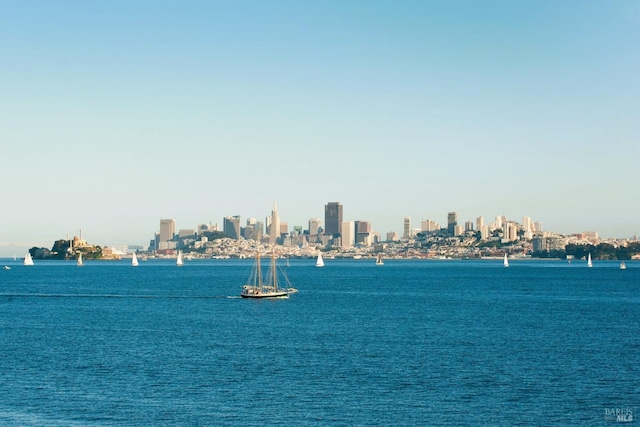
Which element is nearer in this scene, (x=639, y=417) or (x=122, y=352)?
(x=639, y=417)

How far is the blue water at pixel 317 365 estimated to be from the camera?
4462cm

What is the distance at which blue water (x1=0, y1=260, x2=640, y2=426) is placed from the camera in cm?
4462

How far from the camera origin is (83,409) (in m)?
44.9

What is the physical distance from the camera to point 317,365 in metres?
58.9

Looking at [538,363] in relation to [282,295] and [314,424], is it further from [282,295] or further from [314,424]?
[282,295]

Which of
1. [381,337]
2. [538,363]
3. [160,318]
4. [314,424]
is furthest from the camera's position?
[160,318]

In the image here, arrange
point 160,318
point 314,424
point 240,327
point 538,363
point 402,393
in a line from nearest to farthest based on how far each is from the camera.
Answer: point 314,424 → point 402,393 → point 538,363 → point 240,327 → point 160,318

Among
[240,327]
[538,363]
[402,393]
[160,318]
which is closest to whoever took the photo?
[402,393]

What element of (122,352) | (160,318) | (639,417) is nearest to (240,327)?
(160,318)

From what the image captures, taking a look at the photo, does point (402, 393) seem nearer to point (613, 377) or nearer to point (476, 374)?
point (476, 374)

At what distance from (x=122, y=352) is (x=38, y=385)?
1427 centimetres

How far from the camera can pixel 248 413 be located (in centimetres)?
4434

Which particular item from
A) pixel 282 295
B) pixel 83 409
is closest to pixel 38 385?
pixel 83 409

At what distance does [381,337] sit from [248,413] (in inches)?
1291
